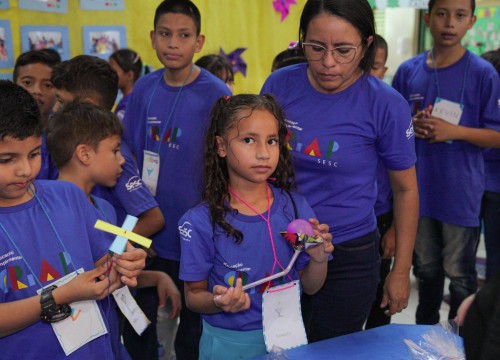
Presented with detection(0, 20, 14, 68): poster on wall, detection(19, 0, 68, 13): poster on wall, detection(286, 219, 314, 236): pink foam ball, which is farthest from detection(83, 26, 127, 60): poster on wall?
detection(286, 219, 314, 236): pink foam ball

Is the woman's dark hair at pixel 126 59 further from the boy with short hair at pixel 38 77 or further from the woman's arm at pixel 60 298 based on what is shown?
the woman's arm at pixel 60 298

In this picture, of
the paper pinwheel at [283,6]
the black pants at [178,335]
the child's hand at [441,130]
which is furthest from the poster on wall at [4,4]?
the child's hand at [441,130]

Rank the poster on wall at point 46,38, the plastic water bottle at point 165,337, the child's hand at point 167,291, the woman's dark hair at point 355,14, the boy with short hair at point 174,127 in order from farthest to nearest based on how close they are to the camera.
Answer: the poster on wall at point 46,38, the plastic water bottle at point 165,337, the boy with short hair at point 174,127, the child's hand at point 167,291, the woman's dark hair at point 355,14

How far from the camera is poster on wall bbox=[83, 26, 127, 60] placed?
11.3ft

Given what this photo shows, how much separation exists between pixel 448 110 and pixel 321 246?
1.34 meters

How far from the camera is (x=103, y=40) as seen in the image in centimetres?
349

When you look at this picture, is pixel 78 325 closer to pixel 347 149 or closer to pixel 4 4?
pixel 347 149

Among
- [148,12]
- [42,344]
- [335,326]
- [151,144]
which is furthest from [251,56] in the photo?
[42,344]

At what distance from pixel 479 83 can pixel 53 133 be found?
1.88 metres

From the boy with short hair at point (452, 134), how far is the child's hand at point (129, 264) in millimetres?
1626

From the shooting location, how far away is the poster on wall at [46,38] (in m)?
3.17

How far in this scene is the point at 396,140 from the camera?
71.6 inches

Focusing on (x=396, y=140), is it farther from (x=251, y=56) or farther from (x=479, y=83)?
(x=251, y=56)

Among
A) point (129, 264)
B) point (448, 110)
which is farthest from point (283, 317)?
point (448, 110)
